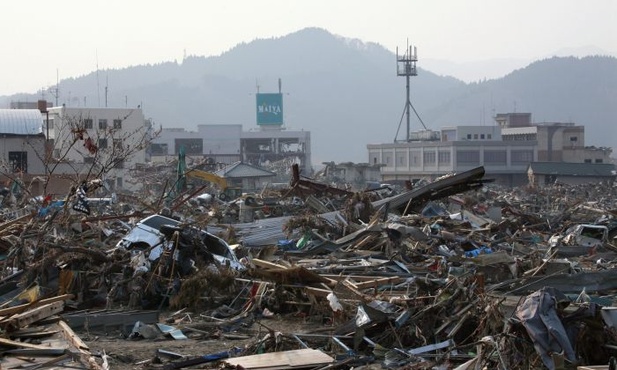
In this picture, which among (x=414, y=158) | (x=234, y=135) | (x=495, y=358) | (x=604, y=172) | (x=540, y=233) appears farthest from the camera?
(x=234, y=135)

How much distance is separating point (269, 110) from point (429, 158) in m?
34.2

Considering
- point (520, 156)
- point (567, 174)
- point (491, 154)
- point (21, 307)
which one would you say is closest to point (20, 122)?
point (21, 307)

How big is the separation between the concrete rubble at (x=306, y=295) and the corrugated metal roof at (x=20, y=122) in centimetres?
2394

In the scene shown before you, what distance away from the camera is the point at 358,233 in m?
19.4

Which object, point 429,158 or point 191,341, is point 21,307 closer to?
point 191,341

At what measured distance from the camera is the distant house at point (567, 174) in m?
68.7

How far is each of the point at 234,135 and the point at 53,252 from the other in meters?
84.2

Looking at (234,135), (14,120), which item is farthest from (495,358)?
(234,135)

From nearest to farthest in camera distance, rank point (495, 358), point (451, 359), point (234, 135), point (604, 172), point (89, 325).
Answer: point (495, 358) < point (451, 359) < point (89, 325) < point (604, 172) < point (234, 135)

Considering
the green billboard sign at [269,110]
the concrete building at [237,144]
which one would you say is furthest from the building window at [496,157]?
the green billboard sign at [269,110]

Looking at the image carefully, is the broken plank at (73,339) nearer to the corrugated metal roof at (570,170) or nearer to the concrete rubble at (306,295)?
the concrete rubble at (306,295)

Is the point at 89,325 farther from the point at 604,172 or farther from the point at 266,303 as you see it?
the point at 604,172

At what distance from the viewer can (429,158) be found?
83062 millimetres

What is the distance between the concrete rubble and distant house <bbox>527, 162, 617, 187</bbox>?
158 feet
